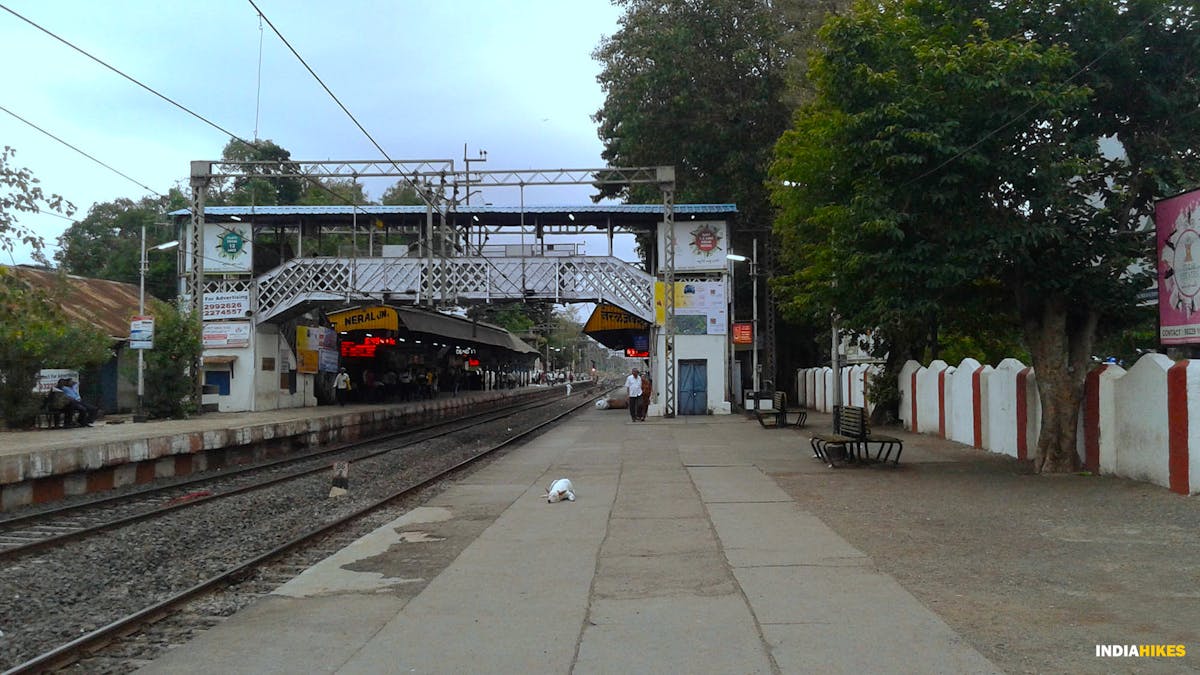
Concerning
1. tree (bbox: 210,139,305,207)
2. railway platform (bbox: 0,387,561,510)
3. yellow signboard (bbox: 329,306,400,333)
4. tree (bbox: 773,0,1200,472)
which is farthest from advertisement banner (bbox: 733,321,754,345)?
tree (bbox: 210,139,305,207)

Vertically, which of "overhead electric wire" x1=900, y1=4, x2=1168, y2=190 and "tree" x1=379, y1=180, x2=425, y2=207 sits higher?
"tree" x1=379, y1=180, x2=425, y2=207

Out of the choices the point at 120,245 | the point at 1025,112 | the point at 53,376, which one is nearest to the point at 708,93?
the point at 53,376

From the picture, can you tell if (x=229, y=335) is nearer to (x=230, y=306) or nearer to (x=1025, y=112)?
(x=230, y=306)

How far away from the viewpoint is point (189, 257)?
33.3 m

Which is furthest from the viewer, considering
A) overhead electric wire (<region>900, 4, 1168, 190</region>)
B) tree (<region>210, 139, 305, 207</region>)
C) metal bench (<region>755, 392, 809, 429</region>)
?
tree (<region>210, 139, 305, 207</region>)

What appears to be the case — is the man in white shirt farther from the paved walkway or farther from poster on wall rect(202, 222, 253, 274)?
the paved walkway

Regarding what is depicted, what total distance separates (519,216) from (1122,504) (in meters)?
25.4

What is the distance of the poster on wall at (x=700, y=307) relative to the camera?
3397 cm

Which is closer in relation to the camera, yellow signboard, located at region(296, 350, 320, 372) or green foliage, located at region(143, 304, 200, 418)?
green foliage, located at region(143, 304, 200, 418)

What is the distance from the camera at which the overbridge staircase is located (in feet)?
109

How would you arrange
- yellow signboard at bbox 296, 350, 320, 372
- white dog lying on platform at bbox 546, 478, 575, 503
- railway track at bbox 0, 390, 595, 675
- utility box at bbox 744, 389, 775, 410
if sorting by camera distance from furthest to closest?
1. yellow signboard at bbox 296, 350, 320, 372
2. utility box at bbox 744, 389, 775, 410
3. white dog lying on platform at bbox 546, 478, 575, 503
4. railway track at bbox 0, 390, 595, 675

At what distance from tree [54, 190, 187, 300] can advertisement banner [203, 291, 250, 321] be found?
21.1m

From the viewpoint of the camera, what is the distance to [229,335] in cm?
3338

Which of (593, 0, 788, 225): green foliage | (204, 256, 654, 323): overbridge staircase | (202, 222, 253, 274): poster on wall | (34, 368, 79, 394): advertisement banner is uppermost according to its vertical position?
(593, 0, 788, 225): green foliage
